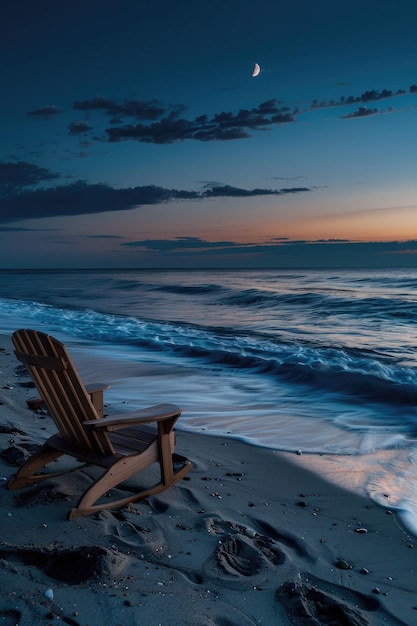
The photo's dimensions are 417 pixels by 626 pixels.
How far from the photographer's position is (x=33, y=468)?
12.2 ft

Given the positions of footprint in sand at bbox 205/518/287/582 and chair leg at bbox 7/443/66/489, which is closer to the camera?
footprint in sand at bbox 205/518/287/582

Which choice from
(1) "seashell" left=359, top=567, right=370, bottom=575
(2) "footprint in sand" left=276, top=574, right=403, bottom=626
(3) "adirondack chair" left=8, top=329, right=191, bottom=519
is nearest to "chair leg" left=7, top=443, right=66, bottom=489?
(3) "adirondack chair" left=8, top=329, right=191, bottom=519

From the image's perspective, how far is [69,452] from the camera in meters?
3.63

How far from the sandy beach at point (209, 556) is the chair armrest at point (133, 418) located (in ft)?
1.94

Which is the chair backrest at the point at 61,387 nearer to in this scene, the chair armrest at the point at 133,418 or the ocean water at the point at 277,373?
the chair armrest at the point at 133,418

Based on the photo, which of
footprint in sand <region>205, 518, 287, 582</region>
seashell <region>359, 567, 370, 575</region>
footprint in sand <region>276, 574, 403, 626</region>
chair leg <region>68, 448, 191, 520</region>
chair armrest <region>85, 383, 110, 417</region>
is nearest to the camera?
footprint in sand <region>276, 574, 403, 626</region>

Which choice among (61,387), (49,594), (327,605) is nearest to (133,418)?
(61,387)

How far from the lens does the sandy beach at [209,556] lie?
242cm

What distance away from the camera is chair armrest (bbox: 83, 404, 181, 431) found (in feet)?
10.8

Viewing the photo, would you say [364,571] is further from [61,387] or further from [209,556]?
[61,387]

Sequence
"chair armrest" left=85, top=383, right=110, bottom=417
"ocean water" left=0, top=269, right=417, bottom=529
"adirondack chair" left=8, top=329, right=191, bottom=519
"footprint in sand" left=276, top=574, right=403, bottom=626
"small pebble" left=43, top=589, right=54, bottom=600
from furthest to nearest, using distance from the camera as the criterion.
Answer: "ocean water" left=0, top=269, right=417, bottom=529 → "chair armrest" left=85, top=383, right=110, bottom=417 → "adirondack chair" left=8, top=329, right=191, bottom=519 → "footprint in sand" left=276, top=574, right=403, bottom=626 → "small pebble" left=43, top=589, right=54, bottom=600

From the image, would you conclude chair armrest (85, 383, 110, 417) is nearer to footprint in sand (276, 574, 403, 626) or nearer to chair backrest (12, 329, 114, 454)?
chair backrest (12, 329, 114, 454)

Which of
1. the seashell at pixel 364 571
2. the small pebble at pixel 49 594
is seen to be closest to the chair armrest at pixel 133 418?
the small pebble at pixel 49 594

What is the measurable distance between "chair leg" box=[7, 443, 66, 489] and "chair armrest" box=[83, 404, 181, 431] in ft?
2.14
